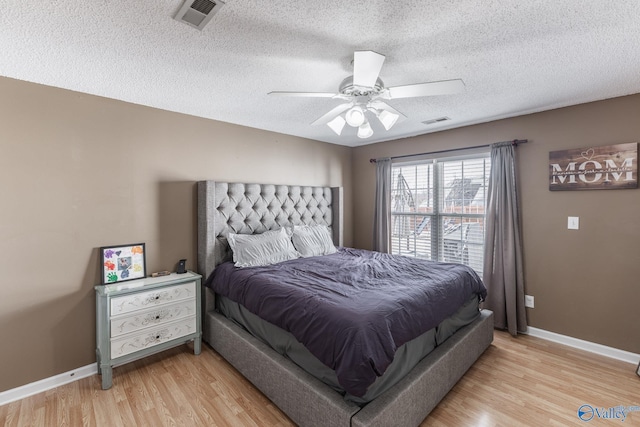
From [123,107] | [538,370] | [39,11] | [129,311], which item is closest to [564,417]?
[538,370]

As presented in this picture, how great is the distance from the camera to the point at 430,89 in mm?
1909

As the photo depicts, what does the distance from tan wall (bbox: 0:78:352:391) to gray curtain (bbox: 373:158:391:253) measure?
8.32 feet

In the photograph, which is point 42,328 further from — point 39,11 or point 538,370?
point 538,370

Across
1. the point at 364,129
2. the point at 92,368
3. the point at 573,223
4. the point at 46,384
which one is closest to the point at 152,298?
the point at 92,368

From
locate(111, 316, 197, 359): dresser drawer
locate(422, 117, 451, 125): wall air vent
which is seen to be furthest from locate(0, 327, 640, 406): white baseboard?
locate(422, 117, 451, 125): wall air vent

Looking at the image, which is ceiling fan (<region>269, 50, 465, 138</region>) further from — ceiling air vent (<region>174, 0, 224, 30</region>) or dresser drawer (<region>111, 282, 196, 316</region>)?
dresser drawer (<region>111, 282, 196, 316</region>)

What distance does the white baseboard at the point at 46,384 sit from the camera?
2.18m

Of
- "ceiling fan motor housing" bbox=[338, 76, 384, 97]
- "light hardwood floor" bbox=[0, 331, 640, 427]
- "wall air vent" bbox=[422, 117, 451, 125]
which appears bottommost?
"light hardwood floor" bbox=[0, 331, 640, 427]

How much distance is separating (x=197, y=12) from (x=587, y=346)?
4218mm

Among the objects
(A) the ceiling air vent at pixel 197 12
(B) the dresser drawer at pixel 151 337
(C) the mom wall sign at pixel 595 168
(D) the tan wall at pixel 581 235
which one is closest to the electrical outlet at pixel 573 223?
(D) the tan wall at pixel 581 235

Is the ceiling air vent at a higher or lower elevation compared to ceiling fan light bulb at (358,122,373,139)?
higher

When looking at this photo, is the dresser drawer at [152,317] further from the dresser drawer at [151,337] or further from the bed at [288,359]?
the bed at [288,359]

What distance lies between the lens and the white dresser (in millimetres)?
2309

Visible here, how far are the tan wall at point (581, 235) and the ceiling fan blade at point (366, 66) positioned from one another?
2.39 m
